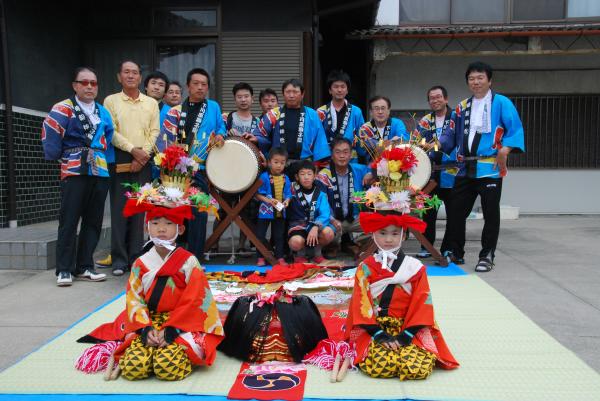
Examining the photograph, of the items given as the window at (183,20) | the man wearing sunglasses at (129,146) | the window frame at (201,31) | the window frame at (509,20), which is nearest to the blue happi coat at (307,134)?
the man wearing sunglasses at (129,146)

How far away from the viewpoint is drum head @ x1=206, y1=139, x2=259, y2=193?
4867 mm

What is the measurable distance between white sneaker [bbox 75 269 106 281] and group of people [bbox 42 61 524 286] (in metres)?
0.01

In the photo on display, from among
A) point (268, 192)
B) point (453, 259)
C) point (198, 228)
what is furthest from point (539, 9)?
point (198, 228)

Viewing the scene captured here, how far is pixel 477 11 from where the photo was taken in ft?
28.5

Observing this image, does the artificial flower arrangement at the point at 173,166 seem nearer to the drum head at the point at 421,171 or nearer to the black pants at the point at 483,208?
the drum head at the point at 421,171

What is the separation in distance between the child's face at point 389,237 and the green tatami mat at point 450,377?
24.1 inches

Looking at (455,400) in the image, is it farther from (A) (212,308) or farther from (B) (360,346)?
(A) (212,308)

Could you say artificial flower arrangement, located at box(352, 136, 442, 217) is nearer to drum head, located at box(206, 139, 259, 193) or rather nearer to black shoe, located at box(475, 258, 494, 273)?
drum head, located at box(206, 139, 259, 193)

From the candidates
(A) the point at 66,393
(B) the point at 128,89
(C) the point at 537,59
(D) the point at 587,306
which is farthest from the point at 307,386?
(C) the point at 537,59

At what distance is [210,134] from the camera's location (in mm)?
4945

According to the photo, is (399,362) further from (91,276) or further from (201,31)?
(201,31)

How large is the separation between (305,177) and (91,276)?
Result: 2.00 meters

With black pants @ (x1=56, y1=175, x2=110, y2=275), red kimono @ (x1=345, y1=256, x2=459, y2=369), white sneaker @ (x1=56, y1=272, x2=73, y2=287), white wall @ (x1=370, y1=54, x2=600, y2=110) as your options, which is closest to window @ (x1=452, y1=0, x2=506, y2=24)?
white wall @ (x1=370, y1=54, x2=600, y2=110)

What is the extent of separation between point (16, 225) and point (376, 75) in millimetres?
5711
